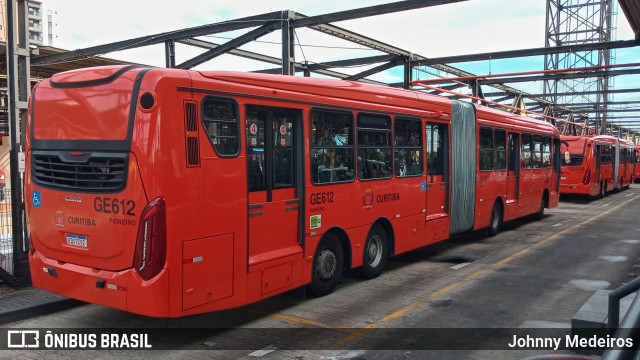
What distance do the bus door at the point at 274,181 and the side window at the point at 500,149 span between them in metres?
7.68

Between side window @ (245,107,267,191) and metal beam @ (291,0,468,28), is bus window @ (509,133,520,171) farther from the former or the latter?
side window @ (245,107,267,191)

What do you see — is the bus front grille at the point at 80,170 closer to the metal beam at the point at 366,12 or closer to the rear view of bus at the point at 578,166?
the metal beam at the point at 366,12

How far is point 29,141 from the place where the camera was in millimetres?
6273

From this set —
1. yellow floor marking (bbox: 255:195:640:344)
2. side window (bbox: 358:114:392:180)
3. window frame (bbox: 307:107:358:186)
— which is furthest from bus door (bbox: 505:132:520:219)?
window frame (bbox: 307:107:358:186)

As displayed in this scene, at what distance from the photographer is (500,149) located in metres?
13.1

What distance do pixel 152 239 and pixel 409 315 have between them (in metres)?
3.43

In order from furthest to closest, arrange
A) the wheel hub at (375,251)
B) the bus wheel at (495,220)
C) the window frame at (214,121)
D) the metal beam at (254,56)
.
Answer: the metal beam at (254,56) → the bus wheel at (495,220) → the wheel hub at (375,251) → the window frame at (214,121)

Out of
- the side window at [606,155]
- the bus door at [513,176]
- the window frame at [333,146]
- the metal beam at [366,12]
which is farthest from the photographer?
the side window at [606,155]

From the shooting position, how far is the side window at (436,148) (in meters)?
9.98

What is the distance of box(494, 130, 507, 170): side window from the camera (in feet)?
42.3

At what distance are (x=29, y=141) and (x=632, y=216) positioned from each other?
18678mm

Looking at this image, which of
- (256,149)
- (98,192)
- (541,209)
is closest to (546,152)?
(541,209)

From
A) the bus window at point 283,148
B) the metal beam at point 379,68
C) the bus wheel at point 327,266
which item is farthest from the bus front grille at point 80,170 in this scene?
the metal beam at point 379,68

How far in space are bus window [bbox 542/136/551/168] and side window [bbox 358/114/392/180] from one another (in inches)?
378
